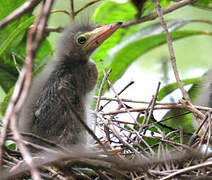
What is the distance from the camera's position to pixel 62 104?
2318 millimetres

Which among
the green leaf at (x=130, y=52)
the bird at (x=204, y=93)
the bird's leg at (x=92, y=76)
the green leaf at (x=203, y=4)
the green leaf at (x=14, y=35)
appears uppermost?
the green leaf at (x=203, y=4)

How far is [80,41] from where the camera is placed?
2.78m

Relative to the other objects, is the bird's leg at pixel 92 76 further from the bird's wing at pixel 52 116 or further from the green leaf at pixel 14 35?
the green leaf at pixel 14 35

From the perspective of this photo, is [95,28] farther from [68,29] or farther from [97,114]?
[97,114]

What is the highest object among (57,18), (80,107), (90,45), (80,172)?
(57,18)

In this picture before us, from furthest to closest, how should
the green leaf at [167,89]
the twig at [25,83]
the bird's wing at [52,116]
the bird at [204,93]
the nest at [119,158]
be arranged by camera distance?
the green leaf at [167,89] → the bird at [204,93] → the bird's wing at [52,116] → the nest at [119,158] → the twig at [25,83]

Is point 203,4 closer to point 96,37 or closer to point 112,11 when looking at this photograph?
point 112,11

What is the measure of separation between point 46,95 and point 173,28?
5.92 ft

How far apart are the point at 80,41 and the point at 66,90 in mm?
522

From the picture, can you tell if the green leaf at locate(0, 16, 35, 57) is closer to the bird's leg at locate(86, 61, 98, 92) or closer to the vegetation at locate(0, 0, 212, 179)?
the vegetation at locate(0, 0, 212, 179)

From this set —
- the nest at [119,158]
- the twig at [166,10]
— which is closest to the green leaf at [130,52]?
the twig at [166,10]

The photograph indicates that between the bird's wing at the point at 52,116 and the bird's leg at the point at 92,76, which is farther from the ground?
the bird's leg at the point at 92,76

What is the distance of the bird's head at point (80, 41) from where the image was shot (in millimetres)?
2707

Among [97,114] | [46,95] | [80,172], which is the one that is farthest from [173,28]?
[80,172]
